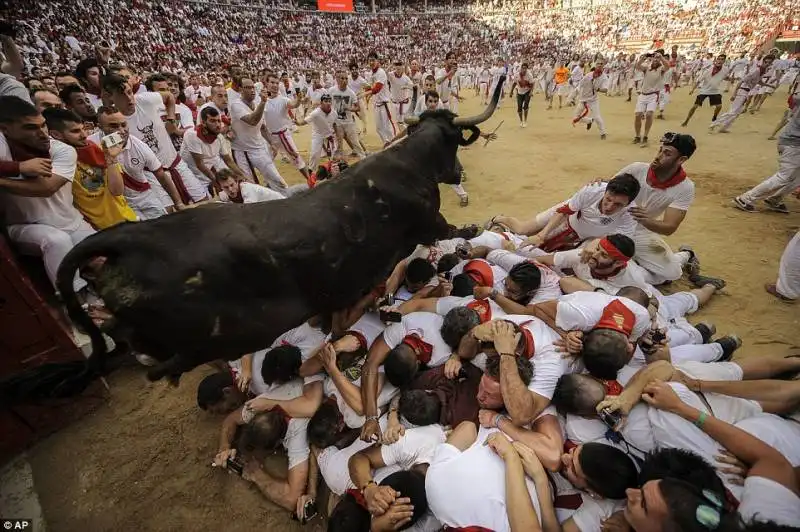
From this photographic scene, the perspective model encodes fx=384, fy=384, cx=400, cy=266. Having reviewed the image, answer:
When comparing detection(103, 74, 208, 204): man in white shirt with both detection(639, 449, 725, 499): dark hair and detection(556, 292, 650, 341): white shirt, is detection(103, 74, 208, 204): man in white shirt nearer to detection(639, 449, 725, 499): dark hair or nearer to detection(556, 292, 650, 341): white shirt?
detection(556, 292, 650, 341): white shirt

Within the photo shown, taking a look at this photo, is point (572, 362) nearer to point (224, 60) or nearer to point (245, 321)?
point (245, 321)

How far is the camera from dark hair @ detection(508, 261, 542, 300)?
3.36 m

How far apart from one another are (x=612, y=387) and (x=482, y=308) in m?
1.06

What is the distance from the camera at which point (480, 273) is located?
3764mm

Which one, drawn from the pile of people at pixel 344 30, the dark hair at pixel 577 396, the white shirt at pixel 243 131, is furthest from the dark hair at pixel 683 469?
the pile of people at pixel 344 30

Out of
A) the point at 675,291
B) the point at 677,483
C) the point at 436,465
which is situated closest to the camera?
the point at 677,483

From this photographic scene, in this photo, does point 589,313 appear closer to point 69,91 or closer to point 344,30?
point 69,91

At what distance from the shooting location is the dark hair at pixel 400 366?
2.80 m

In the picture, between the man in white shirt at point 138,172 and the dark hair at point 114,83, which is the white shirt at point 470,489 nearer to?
the man in white shirt at point 138,172

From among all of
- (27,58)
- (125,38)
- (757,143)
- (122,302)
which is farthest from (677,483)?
(125,38)

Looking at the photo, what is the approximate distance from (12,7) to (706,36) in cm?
4284

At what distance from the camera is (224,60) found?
81.5ft

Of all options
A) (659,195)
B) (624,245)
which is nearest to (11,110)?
(624,245)

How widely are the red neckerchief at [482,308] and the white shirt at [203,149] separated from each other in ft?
15.3
